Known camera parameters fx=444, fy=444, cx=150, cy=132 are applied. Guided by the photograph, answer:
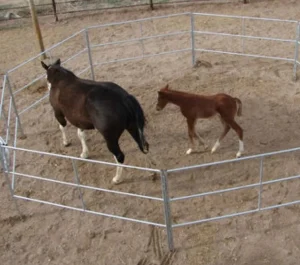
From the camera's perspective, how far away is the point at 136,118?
219 inches

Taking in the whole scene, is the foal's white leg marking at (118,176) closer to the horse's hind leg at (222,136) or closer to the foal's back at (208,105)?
the foal's back at (208,105)

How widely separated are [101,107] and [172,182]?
1.34 metres

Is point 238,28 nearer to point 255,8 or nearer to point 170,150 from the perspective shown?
point 255,8

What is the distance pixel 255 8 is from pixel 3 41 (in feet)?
20.8

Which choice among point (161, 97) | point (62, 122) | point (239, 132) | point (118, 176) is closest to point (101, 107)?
point (161, 97)

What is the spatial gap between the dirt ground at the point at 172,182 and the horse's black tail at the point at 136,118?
1.75 feet

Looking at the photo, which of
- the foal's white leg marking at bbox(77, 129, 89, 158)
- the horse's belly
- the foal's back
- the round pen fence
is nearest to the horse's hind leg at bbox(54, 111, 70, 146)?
the foal's white leg marking at bbox(77, 129, 89, 158)

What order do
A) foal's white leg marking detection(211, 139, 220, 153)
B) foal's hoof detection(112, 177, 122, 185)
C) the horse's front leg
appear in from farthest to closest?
foal's white leg marking detection(211, 139, 220, 153), the horse's front leg, foal's hoof detection(112, 177, 122, 185)

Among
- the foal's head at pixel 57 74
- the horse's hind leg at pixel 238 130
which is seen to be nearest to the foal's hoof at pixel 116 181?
the foal's head at pixel 57 74

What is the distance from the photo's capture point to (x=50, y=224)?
17.4 feet

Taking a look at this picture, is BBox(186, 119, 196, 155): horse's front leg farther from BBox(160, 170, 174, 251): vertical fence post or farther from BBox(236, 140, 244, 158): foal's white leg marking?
BBox(160, 170, 174, 251): vertical fence post

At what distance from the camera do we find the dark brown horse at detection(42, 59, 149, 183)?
544cm

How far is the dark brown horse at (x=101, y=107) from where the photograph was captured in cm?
544

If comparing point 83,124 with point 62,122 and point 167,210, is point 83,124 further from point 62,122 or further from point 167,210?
point 167,210
